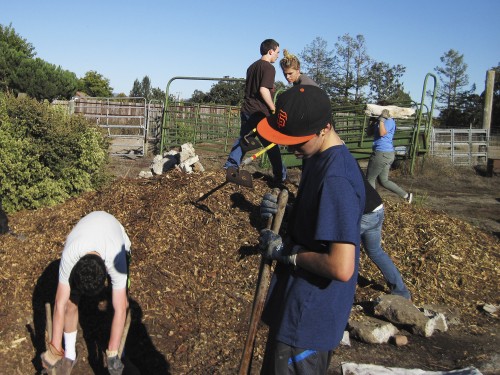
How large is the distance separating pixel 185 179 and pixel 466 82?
126 ft

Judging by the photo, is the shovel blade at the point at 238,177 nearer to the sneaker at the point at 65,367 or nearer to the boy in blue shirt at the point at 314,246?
the sneaker at the point at 65,367

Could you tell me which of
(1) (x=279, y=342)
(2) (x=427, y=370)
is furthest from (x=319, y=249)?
(2) (x=427, y=370)

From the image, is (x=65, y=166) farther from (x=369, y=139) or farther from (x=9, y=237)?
(x=369, y=139)

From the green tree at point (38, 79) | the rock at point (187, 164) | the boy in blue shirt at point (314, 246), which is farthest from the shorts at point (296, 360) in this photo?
the green tree at point (38, 79)

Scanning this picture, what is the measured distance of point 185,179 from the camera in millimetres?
6914

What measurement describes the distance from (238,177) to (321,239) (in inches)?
164

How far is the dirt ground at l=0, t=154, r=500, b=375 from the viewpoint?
434 centimetres

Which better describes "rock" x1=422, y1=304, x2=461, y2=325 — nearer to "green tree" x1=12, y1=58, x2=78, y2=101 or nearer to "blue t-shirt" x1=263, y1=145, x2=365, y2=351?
"blue t-shirt" x1=263, y1=145, x2=365, y2=351

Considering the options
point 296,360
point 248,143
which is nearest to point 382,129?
point 248,143

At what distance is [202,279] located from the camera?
5.27 metres

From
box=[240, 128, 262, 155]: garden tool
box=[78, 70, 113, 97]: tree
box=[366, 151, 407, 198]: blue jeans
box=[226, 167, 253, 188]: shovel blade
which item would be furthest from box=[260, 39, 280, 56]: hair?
box=[78, 70, 113, 97]: tree

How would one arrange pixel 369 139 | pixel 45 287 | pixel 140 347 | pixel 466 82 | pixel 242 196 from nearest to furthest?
1. pixel 140 347
2. pixel 45 287
3. pixel 242 196
4. pixel 369 139
5. pixel 466 82

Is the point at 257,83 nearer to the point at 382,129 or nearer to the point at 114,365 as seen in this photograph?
the point at 382,129

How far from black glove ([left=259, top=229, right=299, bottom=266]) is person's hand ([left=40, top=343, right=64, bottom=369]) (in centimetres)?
206
